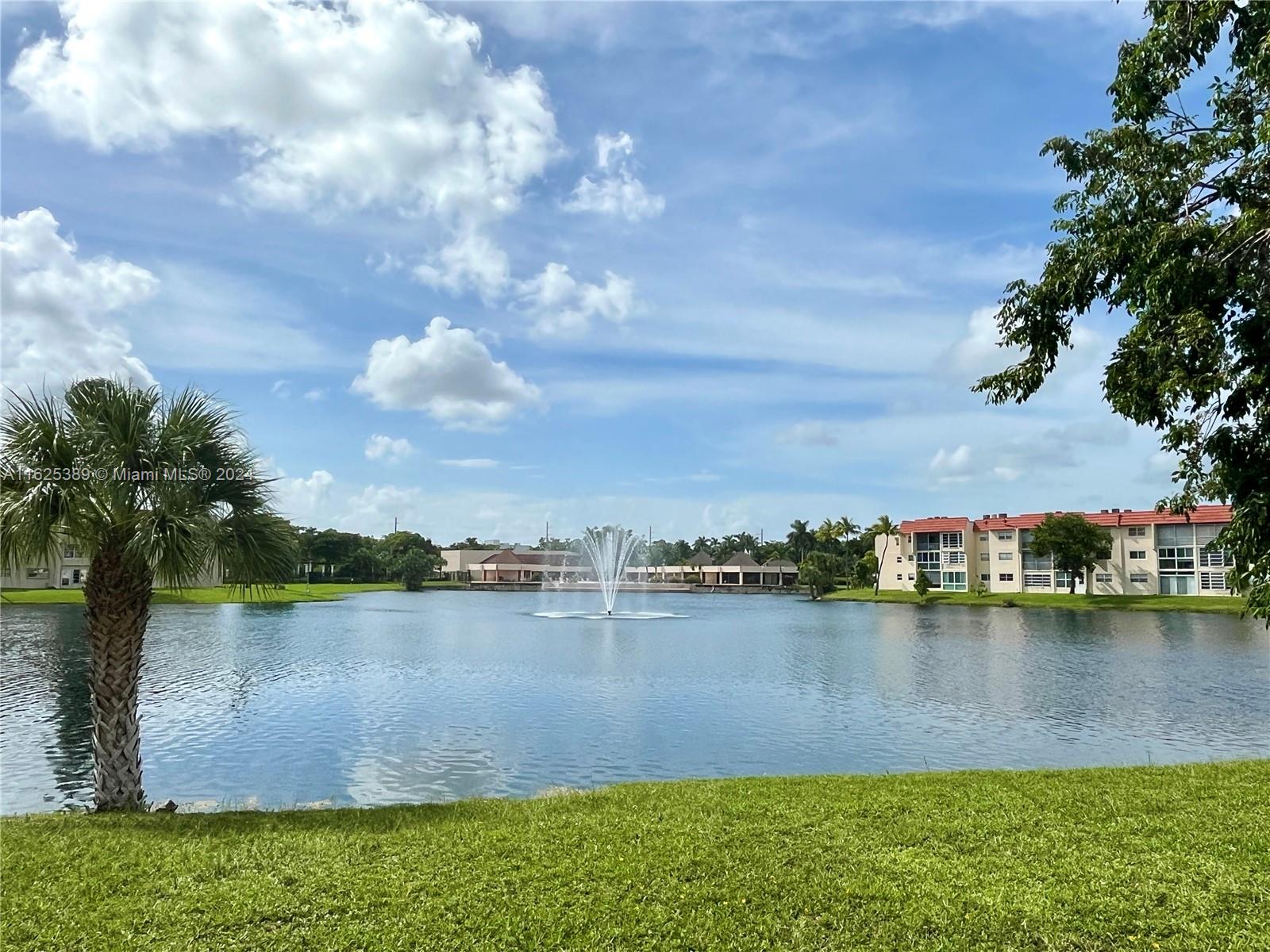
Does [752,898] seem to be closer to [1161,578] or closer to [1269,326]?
[1269,326]

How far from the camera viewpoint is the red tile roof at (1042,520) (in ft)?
228

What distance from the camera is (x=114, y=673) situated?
33.3 ft

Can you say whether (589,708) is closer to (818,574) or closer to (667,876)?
(667,876)

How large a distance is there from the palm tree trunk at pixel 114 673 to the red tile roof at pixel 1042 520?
7287cm

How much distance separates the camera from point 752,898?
6312 mm

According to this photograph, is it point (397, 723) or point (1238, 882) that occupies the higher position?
point (1238, 882)

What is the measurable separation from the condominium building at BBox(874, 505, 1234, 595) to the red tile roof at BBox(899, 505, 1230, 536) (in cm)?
9

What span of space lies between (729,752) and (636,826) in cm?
833

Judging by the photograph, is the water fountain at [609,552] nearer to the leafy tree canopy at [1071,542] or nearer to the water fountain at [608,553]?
the water fountain at [608,553]

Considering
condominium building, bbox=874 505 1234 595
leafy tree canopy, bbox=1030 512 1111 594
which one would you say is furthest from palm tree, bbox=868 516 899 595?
leafy tree canopy, bbox=1030 512 1111 594

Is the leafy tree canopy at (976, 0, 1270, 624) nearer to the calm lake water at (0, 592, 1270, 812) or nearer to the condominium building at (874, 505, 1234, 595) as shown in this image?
the calm lake water at (0, 592, 1270, 812)

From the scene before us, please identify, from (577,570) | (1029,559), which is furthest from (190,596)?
(1029,559)

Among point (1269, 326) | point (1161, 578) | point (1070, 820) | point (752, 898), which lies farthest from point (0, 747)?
point (1161, 578)

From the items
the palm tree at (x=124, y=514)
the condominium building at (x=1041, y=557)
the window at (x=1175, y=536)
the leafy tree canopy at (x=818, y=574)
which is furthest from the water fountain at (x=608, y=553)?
the palm tree at (x=124, y=514)
